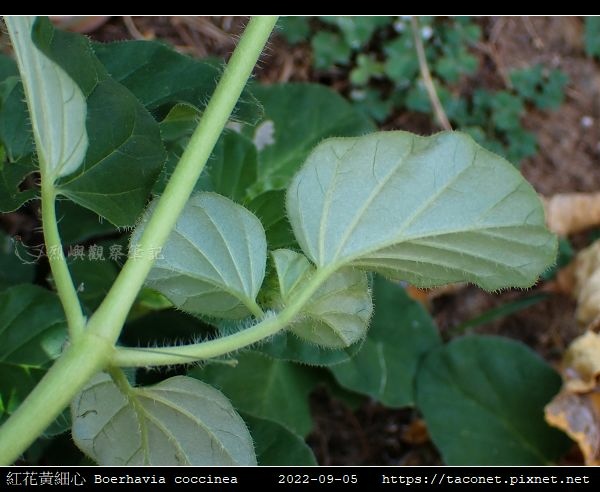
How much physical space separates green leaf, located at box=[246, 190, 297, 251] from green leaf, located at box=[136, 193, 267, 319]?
0.42ft

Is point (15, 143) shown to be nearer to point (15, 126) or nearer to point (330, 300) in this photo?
point (15, 126)

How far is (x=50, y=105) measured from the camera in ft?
1.72

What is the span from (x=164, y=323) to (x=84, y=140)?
1.73ft

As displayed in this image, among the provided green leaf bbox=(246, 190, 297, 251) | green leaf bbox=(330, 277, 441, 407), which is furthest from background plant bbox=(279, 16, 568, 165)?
green leaf bbox=(246, 190, 297, 251)

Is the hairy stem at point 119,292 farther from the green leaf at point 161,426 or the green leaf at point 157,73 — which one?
the green leaf at point 157,73

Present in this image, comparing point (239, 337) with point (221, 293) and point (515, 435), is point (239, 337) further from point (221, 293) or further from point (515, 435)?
point (515, 435)

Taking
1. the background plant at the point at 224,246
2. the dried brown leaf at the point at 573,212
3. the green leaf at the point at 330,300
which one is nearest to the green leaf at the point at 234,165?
the background plant at the point at 224,246

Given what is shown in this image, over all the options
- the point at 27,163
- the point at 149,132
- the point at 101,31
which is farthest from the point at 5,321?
the point at 101,31

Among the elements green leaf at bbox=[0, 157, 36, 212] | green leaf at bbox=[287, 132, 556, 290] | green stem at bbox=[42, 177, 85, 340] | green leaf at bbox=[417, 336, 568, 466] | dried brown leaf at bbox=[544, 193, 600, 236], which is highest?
green leaf at bbox=[287, 132, 556, 290]

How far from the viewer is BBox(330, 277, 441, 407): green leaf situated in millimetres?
1155

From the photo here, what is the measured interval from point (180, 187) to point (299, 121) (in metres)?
0.64

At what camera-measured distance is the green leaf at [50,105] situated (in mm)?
508

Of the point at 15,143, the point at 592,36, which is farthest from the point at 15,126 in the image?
the point at 592,36

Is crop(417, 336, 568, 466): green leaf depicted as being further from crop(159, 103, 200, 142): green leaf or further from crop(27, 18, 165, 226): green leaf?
crop(27, 18, 165, 226): green leaf
